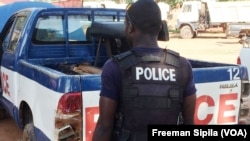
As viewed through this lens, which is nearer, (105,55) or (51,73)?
(51,73)

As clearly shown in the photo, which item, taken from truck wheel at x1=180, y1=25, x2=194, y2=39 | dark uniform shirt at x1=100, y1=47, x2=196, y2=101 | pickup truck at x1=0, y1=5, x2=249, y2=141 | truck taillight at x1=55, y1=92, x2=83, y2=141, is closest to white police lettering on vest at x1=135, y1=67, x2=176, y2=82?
dark uniform shirt at x1=100, y1=47, x2=196, y2=101

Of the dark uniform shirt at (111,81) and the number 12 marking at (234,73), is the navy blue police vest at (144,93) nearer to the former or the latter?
the dark uniform shirt at (111,81)

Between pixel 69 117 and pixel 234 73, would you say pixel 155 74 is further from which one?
pixel 234 73

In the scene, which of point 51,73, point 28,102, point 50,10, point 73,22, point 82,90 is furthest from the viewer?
point 73,22

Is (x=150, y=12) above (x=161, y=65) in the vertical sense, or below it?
above

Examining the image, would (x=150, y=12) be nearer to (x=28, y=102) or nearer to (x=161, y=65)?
(x=161, y=65)

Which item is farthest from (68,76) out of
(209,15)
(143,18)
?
(209,15)

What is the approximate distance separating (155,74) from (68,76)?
1.02 m

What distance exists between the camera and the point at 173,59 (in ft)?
6.59

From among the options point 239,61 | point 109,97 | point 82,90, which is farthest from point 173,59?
point 239,61

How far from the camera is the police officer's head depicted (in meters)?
1.95

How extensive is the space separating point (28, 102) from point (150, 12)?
2080 millimetres

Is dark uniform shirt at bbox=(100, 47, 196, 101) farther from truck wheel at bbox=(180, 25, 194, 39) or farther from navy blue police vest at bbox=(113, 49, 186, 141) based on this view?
truck wheel at bbox=(180, 25, 194, 39)

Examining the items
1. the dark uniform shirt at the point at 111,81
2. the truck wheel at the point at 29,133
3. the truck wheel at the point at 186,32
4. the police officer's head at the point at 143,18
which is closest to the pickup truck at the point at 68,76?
the truck wheel at the point at 29,133
